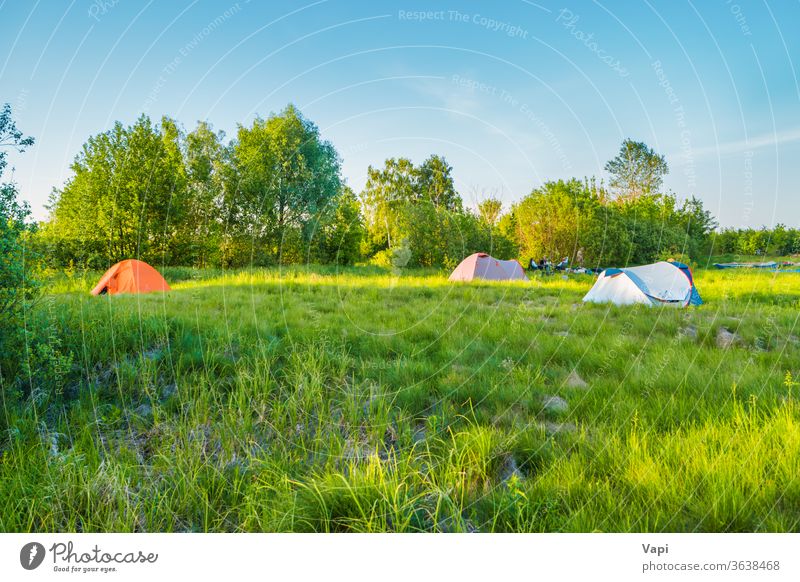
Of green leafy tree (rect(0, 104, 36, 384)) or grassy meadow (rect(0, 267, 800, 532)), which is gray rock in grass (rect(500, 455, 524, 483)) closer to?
grassy meadow (rect(0, 267, 800, 532))

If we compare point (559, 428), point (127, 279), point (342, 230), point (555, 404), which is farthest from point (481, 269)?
point (127, 279)

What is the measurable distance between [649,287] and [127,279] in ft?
59.0

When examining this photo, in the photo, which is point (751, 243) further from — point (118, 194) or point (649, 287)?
point (118, 194)

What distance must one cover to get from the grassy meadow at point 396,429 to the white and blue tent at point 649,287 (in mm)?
3871

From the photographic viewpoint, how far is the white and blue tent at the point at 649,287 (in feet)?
33.8

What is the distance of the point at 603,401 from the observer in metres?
3.46

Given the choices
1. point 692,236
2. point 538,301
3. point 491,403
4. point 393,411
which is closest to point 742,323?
point 538,301

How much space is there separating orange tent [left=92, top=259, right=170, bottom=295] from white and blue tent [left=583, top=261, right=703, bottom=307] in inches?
591

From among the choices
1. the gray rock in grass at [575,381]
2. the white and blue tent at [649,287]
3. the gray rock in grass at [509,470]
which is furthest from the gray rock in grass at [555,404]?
the white and blue tent at [649,287]

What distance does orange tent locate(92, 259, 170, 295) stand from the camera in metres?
11.9

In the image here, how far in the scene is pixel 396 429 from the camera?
319 cm

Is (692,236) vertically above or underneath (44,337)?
above

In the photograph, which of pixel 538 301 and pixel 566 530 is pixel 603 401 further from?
pixel 538 301

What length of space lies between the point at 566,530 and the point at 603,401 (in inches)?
79.0
